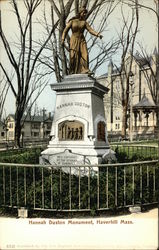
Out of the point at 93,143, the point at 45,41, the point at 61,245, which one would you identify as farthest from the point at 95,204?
the point at 45,41

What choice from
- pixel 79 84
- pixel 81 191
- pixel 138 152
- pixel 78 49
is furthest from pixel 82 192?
pixel 138 152

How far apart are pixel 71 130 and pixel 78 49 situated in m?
1.52

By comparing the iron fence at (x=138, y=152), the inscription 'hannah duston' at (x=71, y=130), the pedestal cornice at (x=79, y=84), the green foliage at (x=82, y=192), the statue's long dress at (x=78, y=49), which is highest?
the statue's long dress at (x=78, y=49)

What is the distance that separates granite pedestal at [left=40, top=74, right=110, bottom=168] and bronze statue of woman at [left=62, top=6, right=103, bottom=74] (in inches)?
11.0

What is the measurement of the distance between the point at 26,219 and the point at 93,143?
1744mm

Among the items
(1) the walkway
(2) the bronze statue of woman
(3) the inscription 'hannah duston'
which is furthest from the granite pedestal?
(1) the walkway

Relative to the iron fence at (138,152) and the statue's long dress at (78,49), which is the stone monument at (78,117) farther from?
the iron fence at (138,152)

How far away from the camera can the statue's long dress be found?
5.06 meters

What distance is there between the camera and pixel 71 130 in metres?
4.84

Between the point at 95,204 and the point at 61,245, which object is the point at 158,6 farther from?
the point at 61,245

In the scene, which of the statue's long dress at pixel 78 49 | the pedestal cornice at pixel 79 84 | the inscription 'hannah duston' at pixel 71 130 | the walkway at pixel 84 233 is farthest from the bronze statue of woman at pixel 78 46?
the walkway at pixel 84 233

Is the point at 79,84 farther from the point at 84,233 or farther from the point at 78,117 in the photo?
Answer: the point at 84,233

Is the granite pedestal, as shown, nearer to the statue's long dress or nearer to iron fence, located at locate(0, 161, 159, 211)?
the statue's long dress

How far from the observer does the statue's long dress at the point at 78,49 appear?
5.06m
